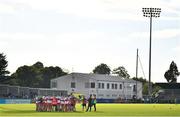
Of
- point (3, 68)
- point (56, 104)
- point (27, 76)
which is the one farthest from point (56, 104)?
point (27, 76)

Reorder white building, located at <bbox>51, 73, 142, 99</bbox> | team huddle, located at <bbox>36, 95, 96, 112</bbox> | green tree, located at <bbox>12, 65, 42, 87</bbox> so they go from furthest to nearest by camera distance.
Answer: green tree, located at <bbox>12, 65, 42, 87</bbox>
white building, located at <bbox>51, 73, 142, 99</bbox>
team huddle, located at <bbox>36, 95, 96, 112</bbox>

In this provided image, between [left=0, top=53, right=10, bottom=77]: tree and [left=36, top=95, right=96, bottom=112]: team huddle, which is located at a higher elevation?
[left=0, top=53, right=10, bottom=77]: tree

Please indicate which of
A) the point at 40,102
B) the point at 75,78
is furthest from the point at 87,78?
the point at 40,102

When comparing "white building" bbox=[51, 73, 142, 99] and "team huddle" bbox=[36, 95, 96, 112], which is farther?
"white building" bbox=[51, 73, 142, 99]

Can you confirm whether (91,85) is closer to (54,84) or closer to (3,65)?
(54,84)

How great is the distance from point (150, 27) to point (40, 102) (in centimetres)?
7906

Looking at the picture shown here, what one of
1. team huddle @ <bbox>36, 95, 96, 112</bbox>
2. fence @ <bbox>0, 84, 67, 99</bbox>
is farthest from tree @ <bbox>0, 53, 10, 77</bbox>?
team huddle @ <bbox>36, 95, 96, 112</bbox>

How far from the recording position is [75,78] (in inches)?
6329

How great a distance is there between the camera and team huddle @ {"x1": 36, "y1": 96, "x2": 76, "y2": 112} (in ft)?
177

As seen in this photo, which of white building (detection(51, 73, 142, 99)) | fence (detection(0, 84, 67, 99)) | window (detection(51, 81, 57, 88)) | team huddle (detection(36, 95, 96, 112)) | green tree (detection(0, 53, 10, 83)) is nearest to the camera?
team huddle (detection(36, 95, 96, 112))

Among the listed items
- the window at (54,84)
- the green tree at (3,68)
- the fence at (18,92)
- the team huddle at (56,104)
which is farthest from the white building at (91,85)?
the team huddle at (56,104)

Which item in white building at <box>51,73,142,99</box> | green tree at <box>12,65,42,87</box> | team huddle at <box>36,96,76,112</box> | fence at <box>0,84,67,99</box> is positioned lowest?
team huddle at <box>36,96,76,112</box>

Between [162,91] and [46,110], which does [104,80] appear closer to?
[162,91]

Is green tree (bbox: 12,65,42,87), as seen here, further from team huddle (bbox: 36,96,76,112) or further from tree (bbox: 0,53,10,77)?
team huddle (bbox: 36,96,76,112)
